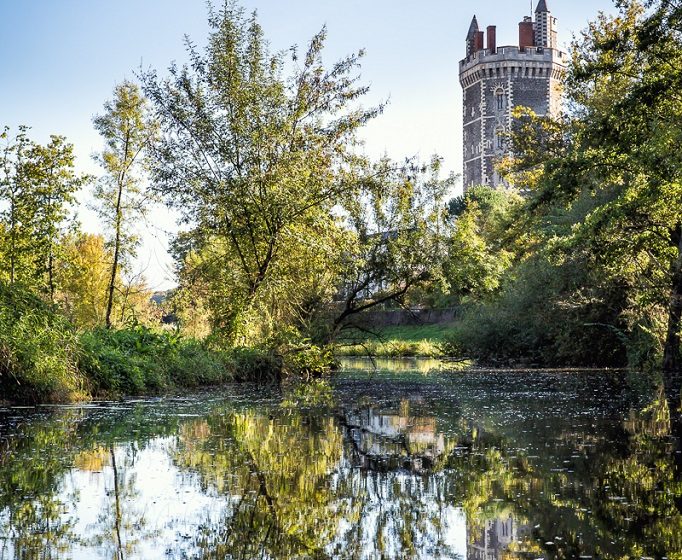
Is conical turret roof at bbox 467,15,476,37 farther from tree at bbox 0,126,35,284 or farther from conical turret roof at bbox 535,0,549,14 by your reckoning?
tree at bbox 0,126,35,284

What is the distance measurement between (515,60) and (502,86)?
281 cm

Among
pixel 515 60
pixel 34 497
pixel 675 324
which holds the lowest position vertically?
pixel 34 497

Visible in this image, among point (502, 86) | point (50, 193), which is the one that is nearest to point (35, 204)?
point (50, 193)

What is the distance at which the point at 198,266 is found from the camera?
2461 centimetres

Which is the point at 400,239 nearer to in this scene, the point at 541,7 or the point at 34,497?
the point at 34,497

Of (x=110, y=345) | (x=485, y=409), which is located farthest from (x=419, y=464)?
(x=110, y=345)

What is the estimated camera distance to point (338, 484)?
7227 mm

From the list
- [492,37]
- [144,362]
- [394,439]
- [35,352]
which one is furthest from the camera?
[492,37]

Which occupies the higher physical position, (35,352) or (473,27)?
(473,27)

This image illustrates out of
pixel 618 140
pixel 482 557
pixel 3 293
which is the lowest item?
pixel 482 557

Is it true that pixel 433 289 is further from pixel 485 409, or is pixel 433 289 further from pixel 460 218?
pixel 485 409

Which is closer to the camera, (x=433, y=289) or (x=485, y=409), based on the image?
(x=485, y=409)

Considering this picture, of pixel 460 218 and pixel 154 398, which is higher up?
pixel 460 218

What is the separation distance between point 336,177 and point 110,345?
305 inches
